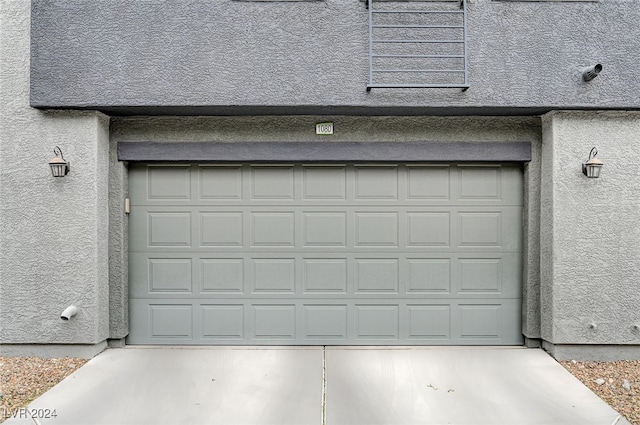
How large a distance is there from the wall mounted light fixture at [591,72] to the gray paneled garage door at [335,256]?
1.23 meters

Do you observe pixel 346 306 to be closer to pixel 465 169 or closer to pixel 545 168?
pixel 465 169

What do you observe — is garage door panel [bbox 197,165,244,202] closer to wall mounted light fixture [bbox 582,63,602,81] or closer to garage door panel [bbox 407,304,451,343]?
garage door panel [bbox 407,304,451,343]

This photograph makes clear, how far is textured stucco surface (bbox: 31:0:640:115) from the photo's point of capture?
4320 mm

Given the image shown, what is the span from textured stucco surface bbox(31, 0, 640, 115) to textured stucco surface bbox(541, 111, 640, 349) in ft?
1.15

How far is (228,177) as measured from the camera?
485 centimetres

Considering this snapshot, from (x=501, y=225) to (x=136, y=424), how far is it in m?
4.50

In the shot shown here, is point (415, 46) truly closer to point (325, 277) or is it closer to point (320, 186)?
point (320, 186)

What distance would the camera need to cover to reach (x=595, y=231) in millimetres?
4457

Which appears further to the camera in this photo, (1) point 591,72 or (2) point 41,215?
(2) point 41,215

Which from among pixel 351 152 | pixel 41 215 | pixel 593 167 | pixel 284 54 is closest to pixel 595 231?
pixel 593 167

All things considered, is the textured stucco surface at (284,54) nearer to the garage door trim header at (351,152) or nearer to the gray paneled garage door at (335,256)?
the garage door trim header at (351,152)

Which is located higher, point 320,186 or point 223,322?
point 320,186

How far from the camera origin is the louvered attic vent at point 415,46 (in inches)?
171

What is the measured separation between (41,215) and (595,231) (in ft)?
21.4
